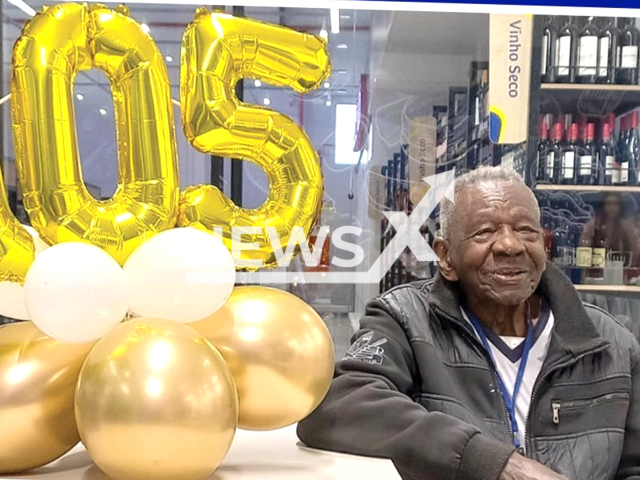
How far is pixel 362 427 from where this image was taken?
45.7 inches

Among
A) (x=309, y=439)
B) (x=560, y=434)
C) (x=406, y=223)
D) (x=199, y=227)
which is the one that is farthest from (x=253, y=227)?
(x=406, y=223)

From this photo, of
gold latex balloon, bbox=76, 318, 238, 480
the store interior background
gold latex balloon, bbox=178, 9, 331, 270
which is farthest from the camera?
the store interior background

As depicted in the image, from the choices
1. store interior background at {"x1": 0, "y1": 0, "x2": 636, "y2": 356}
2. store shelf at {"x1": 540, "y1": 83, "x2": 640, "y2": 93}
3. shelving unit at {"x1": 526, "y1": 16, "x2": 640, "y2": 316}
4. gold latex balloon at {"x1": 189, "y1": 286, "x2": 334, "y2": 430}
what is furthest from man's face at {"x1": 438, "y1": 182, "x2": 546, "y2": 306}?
store shelf at {"x1": 540, "y1": 83, "x2": 640, "y2": 93}

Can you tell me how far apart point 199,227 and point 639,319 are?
7.71ft

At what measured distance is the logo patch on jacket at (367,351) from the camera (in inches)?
52.1

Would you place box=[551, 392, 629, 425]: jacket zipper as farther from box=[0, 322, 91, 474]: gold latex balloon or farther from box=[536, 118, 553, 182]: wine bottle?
box=[536, 118, 553, 182]: wine bottle

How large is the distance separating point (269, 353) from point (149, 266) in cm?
19

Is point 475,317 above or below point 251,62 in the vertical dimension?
below

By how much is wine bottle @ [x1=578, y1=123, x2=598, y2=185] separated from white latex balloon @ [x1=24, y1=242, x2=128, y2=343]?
238 cm

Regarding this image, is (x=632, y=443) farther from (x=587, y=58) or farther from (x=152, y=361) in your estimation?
(x=587, y=58)

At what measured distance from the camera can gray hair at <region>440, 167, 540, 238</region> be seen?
4.98 ft

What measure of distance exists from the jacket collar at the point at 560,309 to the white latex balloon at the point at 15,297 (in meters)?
0.80

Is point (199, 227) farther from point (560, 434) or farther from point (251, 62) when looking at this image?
point (560, 434)

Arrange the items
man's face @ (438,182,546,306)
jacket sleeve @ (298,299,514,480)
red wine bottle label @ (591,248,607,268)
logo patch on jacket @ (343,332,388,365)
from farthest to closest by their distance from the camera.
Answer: red wine bottle label @ (591,248,607,268) → man's face @ (438,182,546,306) → logo patch on jacket @ (343,332,388,365) → jacket sleeve @ (298,299,514,480)
